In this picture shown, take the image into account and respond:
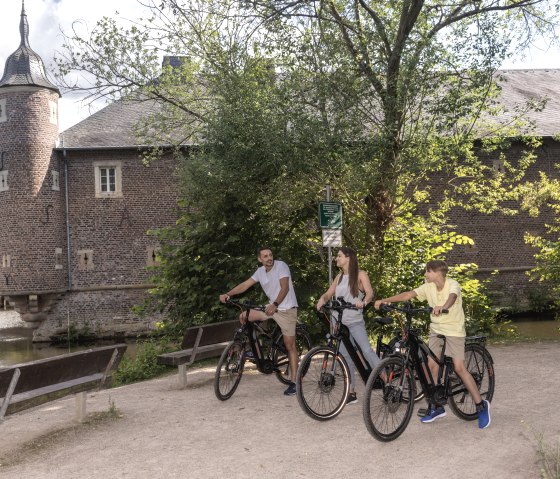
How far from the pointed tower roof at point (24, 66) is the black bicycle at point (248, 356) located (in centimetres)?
2009

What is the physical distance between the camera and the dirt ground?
4.63 m

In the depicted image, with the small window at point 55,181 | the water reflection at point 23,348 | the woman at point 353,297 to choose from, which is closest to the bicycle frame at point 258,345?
the woman at point 353,297

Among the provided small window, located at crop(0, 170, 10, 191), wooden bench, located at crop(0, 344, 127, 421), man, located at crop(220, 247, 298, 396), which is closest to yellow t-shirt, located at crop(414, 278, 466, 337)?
man, located at crop(220, 247, 298, 396)

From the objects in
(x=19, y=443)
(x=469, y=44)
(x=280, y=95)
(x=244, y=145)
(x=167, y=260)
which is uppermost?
(x=469, y=44)

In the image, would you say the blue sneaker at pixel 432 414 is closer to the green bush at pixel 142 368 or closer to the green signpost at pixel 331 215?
the green signpost at pixel 331 215

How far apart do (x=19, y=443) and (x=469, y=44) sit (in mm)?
8633

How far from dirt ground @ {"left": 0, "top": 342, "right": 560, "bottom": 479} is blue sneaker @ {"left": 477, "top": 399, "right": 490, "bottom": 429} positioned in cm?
6

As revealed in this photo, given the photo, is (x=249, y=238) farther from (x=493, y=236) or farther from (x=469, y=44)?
(x=493, y=236)

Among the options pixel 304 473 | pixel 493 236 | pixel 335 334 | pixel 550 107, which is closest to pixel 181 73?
pixel 335 334

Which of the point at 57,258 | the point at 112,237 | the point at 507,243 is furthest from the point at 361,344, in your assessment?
the point at 507,243

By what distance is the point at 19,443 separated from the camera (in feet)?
18.6

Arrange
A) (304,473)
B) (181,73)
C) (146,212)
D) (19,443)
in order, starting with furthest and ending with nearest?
1. (146,212)
2. (181,73)
3. (19,443)
4. (304,473)

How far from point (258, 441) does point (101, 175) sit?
21.3 m

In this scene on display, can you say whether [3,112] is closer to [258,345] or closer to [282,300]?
[258,345]
